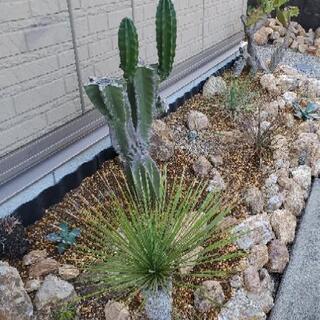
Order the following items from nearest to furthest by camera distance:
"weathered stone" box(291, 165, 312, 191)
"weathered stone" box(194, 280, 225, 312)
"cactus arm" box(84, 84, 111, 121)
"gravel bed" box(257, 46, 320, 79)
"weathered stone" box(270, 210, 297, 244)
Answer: "weathered stone" box(194, 280, 225, 312), "cactus arm" box(84, 84, 111, 121), "weathered stone" box(270, 210, 297, 244), "weathered stone" box(291, 165, 312, 191), "gravel bed" box(257, 46, 320, 79)

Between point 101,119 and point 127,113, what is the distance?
3.61 feet

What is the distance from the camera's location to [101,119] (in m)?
3.84

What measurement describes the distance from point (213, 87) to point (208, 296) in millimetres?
3145

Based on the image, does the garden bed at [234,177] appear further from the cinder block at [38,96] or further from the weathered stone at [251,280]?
the cinder block at [38,96]

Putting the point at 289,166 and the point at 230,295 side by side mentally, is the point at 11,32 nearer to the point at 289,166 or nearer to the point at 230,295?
the point at 230,295

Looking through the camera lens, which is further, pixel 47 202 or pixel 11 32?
pixel 47 202

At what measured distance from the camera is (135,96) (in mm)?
2887

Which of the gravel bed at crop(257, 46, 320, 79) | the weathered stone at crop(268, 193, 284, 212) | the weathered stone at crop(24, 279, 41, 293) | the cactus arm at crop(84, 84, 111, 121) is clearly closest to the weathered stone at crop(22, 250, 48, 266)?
the weathered stone at crop(24, 279, 41, 293)

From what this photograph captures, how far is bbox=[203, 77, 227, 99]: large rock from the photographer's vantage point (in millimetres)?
5086

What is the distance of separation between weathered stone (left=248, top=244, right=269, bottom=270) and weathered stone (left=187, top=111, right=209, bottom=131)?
1672 mm

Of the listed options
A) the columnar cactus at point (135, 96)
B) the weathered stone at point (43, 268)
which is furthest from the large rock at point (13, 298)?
the columnar cactus at point (135, 96)

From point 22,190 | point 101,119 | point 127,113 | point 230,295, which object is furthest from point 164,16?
point 230,295

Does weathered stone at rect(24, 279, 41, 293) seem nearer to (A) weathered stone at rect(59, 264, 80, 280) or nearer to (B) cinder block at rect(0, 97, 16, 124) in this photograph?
(A) weathered stone at rect(59, 264, 80, 280)

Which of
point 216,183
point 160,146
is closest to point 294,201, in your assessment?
point 216,183
